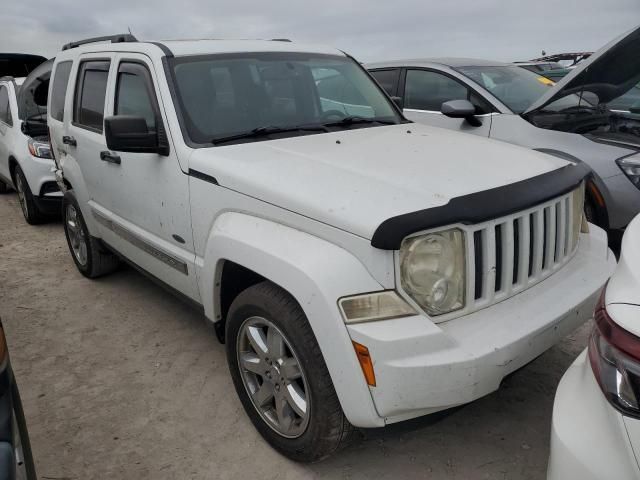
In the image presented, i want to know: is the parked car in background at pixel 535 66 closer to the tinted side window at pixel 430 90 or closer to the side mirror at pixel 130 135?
the tinted side window at pixel 430 90

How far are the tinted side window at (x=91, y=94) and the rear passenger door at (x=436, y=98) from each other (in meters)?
3.04

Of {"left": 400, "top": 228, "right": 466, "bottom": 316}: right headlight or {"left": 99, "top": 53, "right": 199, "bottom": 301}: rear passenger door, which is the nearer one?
{"left": 400, "top": 228, "right": 466, "bottom": 316}: right headlight

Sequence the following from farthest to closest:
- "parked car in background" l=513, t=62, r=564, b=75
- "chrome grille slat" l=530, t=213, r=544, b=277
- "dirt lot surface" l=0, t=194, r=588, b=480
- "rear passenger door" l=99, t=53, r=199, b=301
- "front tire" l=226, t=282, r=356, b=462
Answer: "parked car in background" l=513, t=62, r=564, b=75, "rear passenger door" l=99, t=53, r=199, b=301, "dirt lot surface" l=0, t=194, r=588, b=480, "chrome grille slat" l=530, t=213, r=544, b=277, "front tire" l=226, t=282, r=356, b=462

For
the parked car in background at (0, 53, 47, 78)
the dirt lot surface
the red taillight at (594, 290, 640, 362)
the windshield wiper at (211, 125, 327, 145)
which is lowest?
the dirt lot surface

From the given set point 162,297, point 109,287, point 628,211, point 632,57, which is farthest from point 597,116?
point 109,287

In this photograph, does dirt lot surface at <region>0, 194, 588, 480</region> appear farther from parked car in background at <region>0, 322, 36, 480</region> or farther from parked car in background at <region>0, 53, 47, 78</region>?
parked car in background at <region>0, 53, 47, 78</region>

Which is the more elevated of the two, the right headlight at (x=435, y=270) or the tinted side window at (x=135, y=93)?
the tinted side window at (x=135, y=93)

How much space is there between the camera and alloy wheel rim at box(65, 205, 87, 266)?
15.5ft

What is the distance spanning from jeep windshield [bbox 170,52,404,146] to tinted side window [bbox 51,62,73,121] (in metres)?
1.99

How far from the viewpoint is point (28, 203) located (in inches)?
261

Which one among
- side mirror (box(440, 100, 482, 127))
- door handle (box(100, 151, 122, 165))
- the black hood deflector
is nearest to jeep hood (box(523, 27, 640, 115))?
side mirror (box(440, 100, 482, 127))

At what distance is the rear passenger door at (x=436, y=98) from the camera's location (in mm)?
5070

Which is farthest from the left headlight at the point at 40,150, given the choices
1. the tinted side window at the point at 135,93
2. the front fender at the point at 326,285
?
the front fender at the point at 326,285

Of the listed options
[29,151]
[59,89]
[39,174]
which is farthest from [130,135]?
[29,151]
